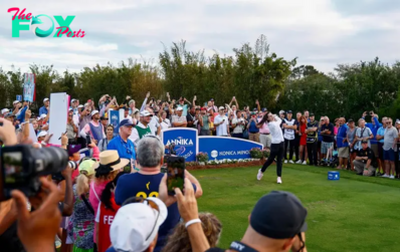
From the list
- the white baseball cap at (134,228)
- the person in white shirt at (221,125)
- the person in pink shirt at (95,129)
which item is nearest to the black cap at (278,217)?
the white baseball cap at (134,228)

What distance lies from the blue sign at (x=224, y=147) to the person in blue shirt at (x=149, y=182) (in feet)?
37.9

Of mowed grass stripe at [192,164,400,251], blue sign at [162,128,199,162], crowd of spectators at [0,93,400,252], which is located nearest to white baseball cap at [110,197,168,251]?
crowd of spectators at [0,93,400,252]

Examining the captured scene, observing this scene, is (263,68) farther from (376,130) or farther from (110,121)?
(110,121)

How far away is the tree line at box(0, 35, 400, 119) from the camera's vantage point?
21125 mm

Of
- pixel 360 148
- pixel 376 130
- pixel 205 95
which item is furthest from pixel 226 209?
pixel 205 95

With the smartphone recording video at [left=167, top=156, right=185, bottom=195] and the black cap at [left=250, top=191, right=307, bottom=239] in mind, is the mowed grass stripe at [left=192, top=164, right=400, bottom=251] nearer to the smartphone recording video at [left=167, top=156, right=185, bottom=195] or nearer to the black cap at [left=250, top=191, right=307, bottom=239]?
the smartphone recording video at [left=167, top=156, right=185, bottom=195]

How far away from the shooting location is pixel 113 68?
1679 inches

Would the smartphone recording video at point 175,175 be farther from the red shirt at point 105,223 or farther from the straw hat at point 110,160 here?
the straw hat at point 110,160

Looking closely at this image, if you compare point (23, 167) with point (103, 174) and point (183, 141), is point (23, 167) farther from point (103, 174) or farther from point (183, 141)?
point (183, 141)

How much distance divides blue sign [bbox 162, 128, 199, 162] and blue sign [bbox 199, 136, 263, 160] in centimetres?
40

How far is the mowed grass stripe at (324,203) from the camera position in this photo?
23.1 feet

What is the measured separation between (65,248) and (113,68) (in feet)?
126

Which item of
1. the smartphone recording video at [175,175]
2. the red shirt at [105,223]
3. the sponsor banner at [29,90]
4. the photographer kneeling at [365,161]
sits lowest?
the photographer kneeling at [365,161]

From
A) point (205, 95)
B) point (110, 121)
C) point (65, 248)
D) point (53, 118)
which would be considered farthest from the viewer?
point (205, 95)
